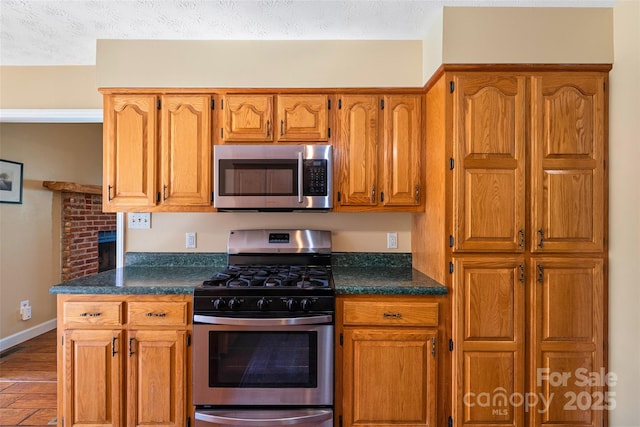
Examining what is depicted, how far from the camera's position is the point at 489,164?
73.3 inches

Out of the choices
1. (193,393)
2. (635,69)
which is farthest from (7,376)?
(635,69)

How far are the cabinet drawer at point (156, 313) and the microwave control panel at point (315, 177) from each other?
3.21 feet

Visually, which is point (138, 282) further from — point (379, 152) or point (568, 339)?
point (568, 339)

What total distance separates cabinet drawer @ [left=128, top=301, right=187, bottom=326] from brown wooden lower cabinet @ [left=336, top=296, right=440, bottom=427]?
2.85ft

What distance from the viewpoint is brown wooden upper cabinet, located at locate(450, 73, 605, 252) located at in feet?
6.08

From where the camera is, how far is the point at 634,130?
5.72 feet

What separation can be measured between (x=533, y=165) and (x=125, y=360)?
8.00 ft

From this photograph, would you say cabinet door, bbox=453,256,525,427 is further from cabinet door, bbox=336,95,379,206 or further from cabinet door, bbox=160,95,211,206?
cabinet door, bbox=160,95,211,206

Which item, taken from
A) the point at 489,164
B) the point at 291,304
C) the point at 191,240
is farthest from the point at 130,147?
the point at 489,164

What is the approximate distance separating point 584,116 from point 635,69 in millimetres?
285

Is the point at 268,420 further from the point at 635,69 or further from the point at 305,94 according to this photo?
the point at 635,69

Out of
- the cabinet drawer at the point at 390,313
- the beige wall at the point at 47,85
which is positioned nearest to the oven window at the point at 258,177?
the cabinet drawer at the point at 390,313

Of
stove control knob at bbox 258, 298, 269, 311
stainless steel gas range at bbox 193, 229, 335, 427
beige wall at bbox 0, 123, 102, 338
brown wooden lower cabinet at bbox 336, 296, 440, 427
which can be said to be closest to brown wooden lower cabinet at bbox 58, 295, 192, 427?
stainless steel gas range at bbox 193, 229, 335, 427

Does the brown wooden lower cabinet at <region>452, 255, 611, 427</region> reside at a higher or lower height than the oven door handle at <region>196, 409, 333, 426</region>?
higher
